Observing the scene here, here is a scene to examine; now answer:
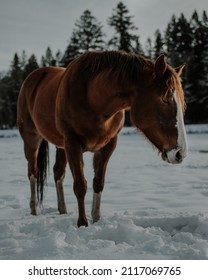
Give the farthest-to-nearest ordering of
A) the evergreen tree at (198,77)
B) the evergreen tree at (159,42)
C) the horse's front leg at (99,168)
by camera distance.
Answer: the evergreen tree at (198,77) → the evergreen tree at (159,42) → the horse's front leg at (99,168)

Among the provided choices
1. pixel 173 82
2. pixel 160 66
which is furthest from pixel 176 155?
pixel 160 66

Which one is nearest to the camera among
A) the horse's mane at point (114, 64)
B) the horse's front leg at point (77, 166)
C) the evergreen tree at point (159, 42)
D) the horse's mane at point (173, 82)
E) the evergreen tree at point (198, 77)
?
the horse's mane at point (173, 82)

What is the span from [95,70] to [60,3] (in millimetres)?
1326

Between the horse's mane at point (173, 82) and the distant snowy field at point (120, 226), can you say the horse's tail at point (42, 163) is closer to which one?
the distant snowy field at point (120, 226)

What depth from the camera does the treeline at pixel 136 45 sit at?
4.91 metres

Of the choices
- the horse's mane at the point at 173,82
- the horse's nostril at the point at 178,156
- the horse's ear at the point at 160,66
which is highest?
the horse's ear at the point at 160,66

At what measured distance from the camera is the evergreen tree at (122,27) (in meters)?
4.75

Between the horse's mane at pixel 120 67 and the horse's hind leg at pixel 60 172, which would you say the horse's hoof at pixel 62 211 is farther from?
the horse's mane at pixel 120 67

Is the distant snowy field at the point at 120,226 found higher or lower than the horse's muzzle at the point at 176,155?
lower

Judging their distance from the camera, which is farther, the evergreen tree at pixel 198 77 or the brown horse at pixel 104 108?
the evergreen tree at pixel 198 77

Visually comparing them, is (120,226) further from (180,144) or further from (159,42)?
(159,42)

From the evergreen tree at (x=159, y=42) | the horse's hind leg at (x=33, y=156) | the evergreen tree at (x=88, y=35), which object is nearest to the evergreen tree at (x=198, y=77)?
the evergreen tree at (x=159, y=42)

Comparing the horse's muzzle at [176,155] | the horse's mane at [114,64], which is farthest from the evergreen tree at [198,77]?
the horse's muzzle at [176,155]

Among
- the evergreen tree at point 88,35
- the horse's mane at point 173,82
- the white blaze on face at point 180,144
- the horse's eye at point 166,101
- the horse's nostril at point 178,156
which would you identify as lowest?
the horse's nostril at point 178,156
